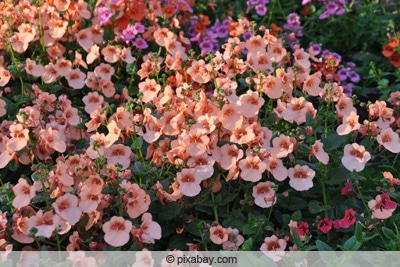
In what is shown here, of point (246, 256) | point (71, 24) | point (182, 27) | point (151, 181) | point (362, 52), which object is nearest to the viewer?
point (246, 256)

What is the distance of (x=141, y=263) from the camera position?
87.7 inches

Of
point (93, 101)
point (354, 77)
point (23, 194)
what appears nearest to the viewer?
point (23, 194)

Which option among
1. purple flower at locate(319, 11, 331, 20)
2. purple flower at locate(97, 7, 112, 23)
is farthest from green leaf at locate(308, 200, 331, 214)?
purple flower at locate(319, 11, 331, 20)

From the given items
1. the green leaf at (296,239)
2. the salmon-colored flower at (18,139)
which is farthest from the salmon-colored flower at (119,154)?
the green leaf at (296,239)

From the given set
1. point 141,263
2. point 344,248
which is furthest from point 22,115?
point 344,248

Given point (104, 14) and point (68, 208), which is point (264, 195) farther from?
point (104, 14)

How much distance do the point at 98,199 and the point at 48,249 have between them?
0.79 feet

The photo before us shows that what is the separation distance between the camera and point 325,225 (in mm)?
2459

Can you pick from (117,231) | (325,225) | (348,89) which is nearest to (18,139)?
(117,231)

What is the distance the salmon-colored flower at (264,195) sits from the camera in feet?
8.05

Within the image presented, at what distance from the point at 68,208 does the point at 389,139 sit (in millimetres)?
1195

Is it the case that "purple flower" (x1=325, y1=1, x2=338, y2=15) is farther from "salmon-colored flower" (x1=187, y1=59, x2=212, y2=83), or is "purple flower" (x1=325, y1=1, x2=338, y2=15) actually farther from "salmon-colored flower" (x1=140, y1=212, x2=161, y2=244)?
"salmon-colored flower" (x1=140, y1=212, x2=161, y2=244)

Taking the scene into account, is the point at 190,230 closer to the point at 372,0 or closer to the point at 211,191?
the point at 211,191

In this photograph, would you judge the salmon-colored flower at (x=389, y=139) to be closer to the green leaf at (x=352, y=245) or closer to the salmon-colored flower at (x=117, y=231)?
the green leaf at (x=352, y=245)
